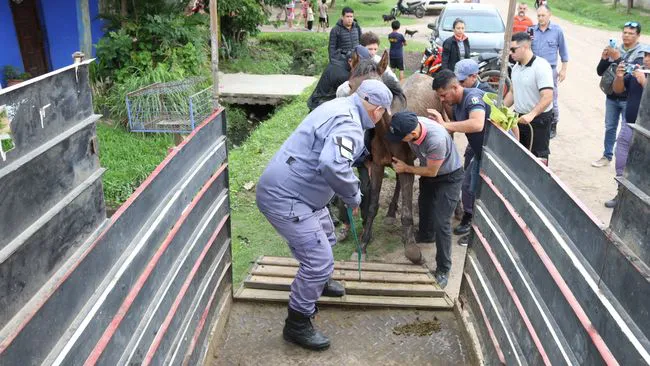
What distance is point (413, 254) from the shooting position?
4.65 metres

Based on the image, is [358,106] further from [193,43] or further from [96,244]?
[193,43]

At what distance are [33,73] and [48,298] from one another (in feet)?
32.4

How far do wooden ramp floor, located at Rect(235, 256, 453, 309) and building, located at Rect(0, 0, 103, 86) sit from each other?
730 cm

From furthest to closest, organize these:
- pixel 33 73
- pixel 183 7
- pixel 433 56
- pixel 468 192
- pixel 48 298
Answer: pixel 183 7 → pixel 433 56 → pixel 33 73 → pixel 468 192 → pixel 48 298

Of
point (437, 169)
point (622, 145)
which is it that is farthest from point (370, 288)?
point (622, 145)

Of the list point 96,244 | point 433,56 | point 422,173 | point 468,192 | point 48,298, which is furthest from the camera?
point 433,56

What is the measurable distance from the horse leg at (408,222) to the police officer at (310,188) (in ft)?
4.79

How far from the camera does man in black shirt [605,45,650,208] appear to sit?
5.34 m

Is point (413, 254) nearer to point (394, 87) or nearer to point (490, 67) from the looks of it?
point (394, 87)

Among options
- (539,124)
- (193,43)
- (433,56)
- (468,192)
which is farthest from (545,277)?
(193,43)

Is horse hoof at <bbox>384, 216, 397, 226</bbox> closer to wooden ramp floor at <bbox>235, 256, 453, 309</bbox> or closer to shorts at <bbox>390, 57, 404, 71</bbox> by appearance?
wooden ramp floor at <bbox>235, 256, 453, 309</bbox>

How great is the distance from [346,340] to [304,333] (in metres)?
0.31

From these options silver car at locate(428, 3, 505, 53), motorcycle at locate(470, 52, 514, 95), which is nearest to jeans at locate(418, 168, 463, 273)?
motorcycle at locate(470, 52, 514, 95)

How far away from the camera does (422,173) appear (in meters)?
4.26
